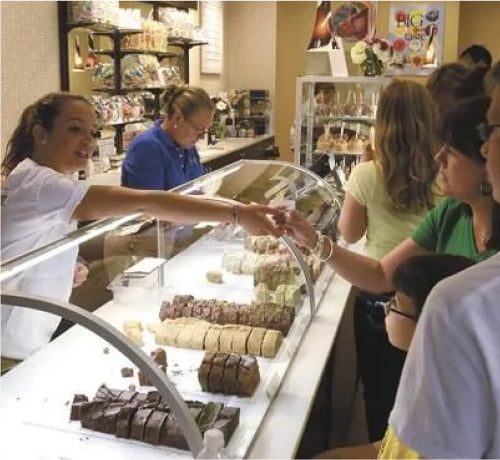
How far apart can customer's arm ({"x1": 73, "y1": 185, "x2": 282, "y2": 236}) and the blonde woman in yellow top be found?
0.50 m

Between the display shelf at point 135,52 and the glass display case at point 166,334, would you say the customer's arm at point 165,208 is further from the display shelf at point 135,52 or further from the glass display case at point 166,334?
the display shelf at point 135,52

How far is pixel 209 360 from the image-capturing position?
2.02m

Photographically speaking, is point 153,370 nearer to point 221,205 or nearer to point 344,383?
point 221,205

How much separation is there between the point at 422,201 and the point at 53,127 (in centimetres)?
138

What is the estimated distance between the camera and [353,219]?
2734 millimetres

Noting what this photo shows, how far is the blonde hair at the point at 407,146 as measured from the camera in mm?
2627

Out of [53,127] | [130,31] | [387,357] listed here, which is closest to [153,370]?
[53,127]

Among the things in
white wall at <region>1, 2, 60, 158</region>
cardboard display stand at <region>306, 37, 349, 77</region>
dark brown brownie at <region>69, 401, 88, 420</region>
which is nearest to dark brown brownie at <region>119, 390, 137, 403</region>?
dark brown brownie at <region>69, 401, 88, 420</region>

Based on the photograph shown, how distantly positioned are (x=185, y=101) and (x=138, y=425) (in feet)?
6.80

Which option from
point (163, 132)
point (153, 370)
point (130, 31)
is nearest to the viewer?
point (153, 370)

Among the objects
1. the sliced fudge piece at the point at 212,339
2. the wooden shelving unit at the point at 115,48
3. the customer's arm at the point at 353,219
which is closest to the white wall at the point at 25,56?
the wooden shelving unit at the point at 115,48

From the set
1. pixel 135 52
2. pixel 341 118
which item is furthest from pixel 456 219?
pixel 135 52

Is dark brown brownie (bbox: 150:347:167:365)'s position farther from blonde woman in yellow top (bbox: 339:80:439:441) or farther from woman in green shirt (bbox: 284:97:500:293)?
blonde woman in yellow top (bbox: 339:80:439:441)

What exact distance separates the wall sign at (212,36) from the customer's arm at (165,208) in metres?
6.57
